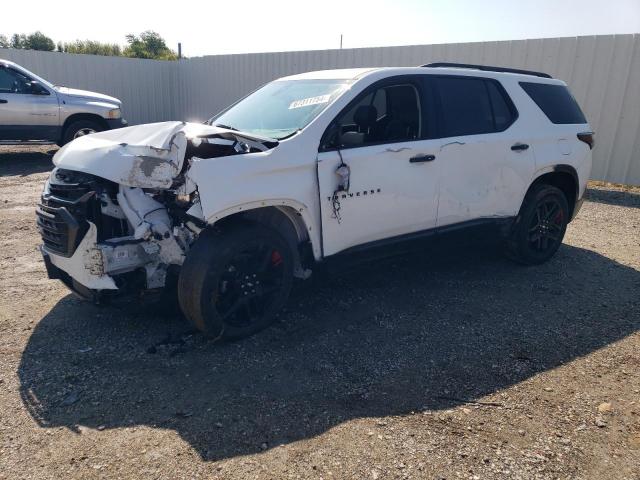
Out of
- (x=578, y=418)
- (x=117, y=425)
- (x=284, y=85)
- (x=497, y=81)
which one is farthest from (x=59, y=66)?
(x=578, y=418)

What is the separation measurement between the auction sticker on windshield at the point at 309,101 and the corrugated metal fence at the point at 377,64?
7795 mm

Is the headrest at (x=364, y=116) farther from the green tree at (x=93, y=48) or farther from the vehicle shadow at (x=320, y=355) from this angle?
the green tree at (x=93, y=48)

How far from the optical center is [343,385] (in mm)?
3193

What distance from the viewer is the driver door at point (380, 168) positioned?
3736 mm

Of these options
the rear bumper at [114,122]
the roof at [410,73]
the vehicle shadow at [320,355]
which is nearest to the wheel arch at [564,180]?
the roof at [410,73]

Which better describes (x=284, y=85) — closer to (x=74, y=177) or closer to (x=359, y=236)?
(x=359, y=236)

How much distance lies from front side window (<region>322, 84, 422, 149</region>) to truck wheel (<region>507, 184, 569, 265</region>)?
1677 millimetres

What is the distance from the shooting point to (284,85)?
15.2 feet

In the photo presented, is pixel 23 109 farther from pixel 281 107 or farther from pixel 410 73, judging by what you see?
pixel 410 73

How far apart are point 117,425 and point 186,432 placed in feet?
1.28

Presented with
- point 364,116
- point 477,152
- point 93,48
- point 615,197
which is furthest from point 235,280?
point 93,48

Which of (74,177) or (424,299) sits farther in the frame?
(424,299)

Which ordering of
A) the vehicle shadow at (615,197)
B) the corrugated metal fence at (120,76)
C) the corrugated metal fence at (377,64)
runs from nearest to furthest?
1. the vehicle shadow at (615,197)
2. the corrugated metal fence at (377,64)
3. the corrugated metal fence at (120,76)

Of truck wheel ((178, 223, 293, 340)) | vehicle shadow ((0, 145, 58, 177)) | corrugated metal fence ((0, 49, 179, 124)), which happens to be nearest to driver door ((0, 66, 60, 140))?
vehicle shadow ((0, 145, 58, 177))
